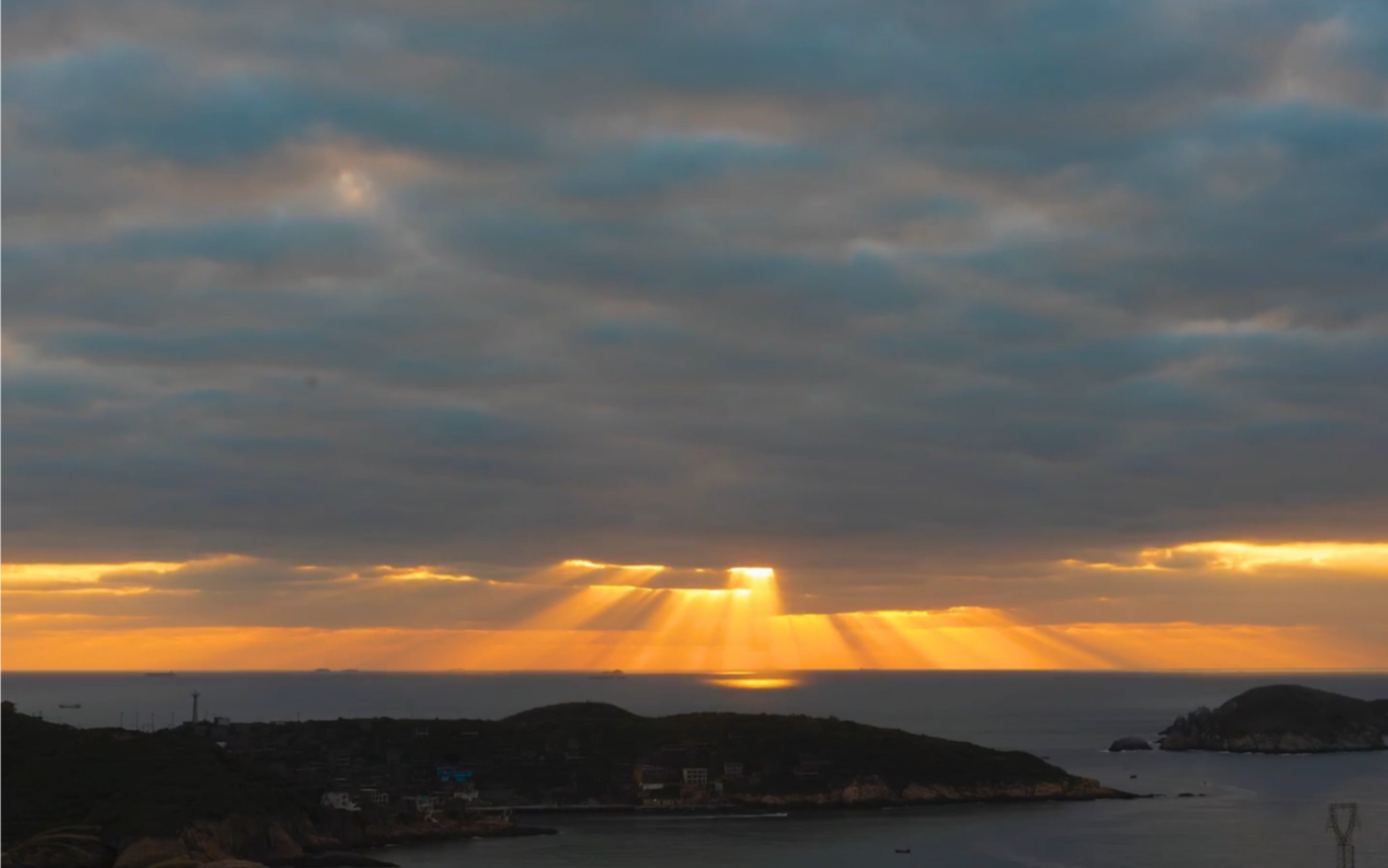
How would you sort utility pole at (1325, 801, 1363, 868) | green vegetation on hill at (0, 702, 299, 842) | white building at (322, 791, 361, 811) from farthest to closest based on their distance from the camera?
white building at (322, 791, 361, 811), green vegetation on hill at (0, 702, 299, 842), utility pole at (1325, 801, 1363, 868)

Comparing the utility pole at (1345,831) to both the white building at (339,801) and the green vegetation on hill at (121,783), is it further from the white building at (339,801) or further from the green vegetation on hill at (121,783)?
the white building at (339,801)

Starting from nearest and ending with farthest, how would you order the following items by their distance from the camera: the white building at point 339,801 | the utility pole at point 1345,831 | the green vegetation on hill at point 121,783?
1. the utility pole at point 1345,831
2. the green vegetation on hill at point 121,783
3. the white building at point 339,801

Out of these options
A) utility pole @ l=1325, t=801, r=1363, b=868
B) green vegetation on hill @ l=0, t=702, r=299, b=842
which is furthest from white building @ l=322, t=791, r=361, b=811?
utility pole @ l=1325, t=801, r=1363, b=868

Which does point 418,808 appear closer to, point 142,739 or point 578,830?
point 578,830

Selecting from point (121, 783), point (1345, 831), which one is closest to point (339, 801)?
point (121, 783)

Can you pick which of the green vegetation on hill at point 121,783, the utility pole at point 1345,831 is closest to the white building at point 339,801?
the green vegetation on hill at point 121,783

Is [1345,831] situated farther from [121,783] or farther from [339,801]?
[121,783]

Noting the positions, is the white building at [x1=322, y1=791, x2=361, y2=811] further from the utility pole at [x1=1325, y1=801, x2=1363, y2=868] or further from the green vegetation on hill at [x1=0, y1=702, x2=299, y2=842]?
the utility pole at [x1=1325, y1=801, x2=1363, y2=868]

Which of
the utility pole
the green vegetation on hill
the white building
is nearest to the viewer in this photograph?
the utility pole
